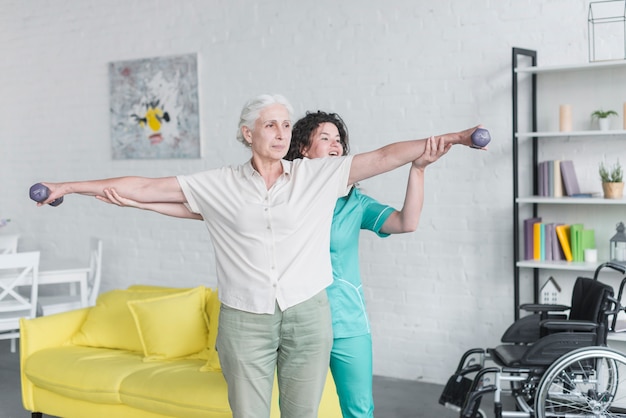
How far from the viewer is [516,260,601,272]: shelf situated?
4.03m

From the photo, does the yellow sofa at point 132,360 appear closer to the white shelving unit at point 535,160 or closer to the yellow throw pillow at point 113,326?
the yellow throw pillow at point 113,326

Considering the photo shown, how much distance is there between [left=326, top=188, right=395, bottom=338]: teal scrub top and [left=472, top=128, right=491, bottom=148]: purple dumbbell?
691 millimetres

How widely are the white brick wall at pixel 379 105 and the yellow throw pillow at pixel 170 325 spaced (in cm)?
140

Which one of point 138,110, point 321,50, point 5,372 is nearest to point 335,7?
point 321,50

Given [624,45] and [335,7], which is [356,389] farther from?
[335,7]

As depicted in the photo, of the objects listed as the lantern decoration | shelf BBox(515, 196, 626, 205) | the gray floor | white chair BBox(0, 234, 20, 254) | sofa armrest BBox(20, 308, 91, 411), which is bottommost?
the gray floor

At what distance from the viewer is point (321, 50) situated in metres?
5.09

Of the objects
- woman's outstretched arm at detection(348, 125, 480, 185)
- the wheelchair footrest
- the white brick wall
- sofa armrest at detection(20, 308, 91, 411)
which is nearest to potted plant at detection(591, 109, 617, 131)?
the white brick wall

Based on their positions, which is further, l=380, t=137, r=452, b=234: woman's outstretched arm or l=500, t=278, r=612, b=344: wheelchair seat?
l=500, t=278, r=612, b=344: wheelchair seat

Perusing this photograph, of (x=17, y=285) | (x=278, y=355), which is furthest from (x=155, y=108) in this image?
(x=278, y=355)

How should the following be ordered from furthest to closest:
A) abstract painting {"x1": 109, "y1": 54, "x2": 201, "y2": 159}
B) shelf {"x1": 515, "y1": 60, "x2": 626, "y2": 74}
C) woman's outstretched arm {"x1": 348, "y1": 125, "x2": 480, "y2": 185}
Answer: abstract painting {"x1": 109, "y1": 54, "x2": 201, "y2": 159}
shelf {"x1": 515, "y1": 60, "x2": 626, "y2": 74}
woman's outstretched arm {"x1": 348, "y1": 125, "x2": 480, "y2": 185}

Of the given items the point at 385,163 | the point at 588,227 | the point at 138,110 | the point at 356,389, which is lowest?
the point at 356,389

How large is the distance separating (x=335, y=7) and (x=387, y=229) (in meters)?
2.55

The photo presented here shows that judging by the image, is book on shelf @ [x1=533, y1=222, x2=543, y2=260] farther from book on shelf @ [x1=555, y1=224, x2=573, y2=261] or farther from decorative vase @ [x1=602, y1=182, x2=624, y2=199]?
decorative vase @ [x1=602, y1=182, x2=624, y2=199]
